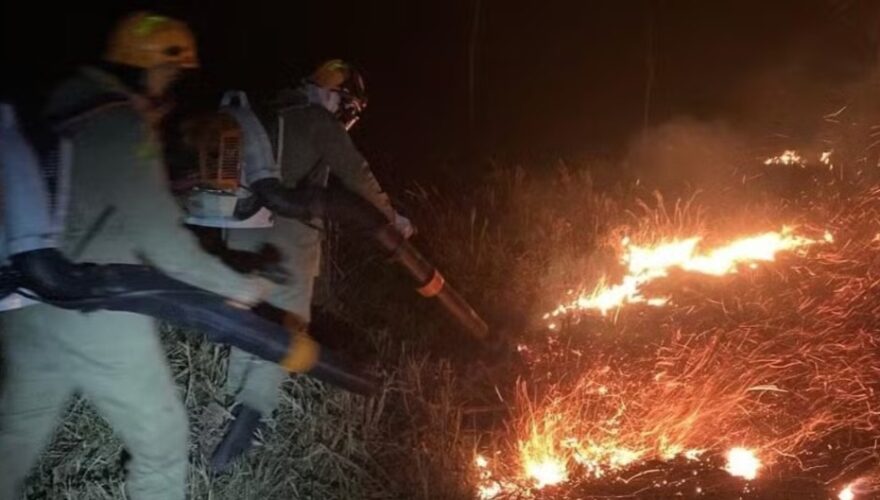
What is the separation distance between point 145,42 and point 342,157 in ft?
4.77

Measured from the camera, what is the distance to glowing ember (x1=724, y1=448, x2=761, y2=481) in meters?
4.42

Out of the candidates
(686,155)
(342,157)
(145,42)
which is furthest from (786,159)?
(145,42)

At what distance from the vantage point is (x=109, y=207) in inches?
130

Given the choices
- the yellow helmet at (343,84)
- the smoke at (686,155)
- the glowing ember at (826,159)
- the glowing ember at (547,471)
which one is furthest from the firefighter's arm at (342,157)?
the smoke at (686,155)

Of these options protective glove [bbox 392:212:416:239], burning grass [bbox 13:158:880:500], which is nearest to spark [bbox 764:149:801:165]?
burning grass [bbox 13:158:880:500]

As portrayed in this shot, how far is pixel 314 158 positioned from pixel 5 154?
1.76 m

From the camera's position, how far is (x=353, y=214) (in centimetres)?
471

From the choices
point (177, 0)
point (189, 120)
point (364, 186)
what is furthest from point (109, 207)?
point (177, 0)

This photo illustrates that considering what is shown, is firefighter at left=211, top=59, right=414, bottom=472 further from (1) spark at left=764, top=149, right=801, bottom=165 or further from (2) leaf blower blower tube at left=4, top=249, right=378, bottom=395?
(1) spark at left=764, top=149, right=801, bottom=165

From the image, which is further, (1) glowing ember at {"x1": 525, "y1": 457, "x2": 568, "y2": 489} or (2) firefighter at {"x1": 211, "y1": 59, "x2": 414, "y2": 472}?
(2) firefighter at {"x1": 211, "y1": 59, "x2": 414, "y2": 472}

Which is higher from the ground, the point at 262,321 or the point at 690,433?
the point at 262,321

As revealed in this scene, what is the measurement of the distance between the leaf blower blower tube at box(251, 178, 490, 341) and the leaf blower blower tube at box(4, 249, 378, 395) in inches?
32.4

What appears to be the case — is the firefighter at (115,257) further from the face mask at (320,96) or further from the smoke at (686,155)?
the smoke at (686,155)

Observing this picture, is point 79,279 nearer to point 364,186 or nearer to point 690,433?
point 364,186
